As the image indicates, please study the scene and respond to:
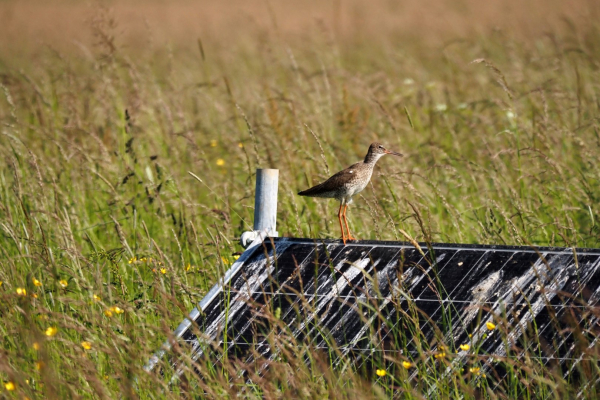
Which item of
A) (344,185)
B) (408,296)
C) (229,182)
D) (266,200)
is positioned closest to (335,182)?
(344,185)

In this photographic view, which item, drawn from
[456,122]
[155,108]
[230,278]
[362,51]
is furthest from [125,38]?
[230,278]

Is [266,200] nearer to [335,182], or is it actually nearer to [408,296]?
[335,182]

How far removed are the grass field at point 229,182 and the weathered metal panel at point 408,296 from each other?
6.4 inches

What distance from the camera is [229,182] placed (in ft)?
19.9

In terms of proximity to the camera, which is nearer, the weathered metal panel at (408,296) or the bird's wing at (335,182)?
the weathered metal panel at (408,296)

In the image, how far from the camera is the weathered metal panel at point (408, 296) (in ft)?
9.52

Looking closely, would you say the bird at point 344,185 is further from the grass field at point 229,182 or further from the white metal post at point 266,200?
the white metal post at point 266,200

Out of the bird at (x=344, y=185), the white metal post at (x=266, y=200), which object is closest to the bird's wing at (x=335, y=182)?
the bird at (x=344, y=185)

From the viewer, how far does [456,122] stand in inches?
287

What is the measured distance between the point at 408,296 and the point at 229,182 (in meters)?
3.32

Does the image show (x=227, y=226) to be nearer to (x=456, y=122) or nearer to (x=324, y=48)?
(x=456, y=122)

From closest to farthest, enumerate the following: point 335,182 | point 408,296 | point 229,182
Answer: point 408,296
point 335,182
point 229,182

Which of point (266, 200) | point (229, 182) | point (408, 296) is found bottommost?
point (229, 182)

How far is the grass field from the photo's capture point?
2.91 meters
